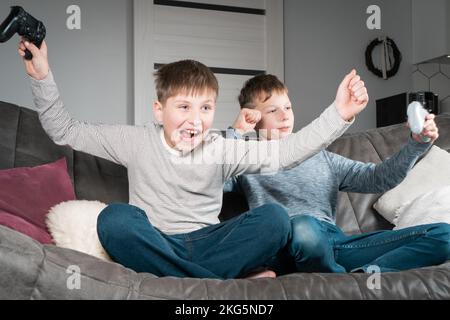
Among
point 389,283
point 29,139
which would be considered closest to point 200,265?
point 389,283

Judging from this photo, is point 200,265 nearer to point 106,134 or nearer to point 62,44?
point 106,134

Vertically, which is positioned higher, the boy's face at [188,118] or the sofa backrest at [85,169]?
the boy's face at [188,118]

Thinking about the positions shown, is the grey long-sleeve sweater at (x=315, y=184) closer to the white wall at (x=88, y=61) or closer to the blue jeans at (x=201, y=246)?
the blue jeans at (x=201, y=246)

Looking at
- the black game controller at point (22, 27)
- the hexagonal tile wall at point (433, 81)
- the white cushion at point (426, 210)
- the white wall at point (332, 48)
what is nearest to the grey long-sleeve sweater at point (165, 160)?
the black game controller at point (22, 27)

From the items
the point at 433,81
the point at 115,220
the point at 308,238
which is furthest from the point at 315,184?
the point at 433,81

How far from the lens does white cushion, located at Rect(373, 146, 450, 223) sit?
6.66 ft

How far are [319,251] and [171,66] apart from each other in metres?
0.71

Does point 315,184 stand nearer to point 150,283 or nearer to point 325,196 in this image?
point 325,196

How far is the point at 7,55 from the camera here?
11.6 feet

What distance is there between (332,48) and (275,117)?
2770mm

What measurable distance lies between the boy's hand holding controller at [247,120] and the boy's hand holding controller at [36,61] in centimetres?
66

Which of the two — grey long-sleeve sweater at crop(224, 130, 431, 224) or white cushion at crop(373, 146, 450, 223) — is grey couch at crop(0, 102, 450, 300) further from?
white cushion at crop(373, 146, 450, 223)

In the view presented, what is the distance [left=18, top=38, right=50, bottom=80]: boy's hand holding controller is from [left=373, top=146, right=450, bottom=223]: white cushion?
1199 millimetres

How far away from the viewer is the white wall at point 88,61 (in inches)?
141
